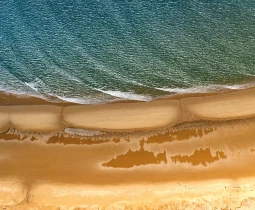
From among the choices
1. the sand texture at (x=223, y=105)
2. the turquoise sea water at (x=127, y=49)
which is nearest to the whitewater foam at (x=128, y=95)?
the turquoise sea water at (x=127, y=49)

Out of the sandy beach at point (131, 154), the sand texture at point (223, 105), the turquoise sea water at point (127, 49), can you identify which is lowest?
the sandy beach at point (131, 154)

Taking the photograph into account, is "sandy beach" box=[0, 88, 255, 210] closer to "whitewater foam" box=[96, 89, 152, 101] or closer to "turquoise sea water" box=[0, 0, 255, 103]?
"whitewater foam" box=[96, 89, 152, 101]

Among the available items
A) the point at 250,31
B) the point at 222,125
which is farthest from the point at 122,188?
the point at 250,31

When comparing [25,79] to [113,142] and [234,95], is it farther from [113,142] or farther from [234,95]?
[234,95]

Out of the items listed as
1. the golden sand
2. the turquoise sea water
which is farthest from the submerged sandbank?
the turquoise sea water

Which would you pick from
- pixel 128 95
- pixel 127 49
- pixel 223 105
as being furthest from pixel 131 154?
pixel 127 49

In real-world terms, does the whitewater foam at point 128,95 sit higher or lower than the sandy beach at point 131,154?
higher

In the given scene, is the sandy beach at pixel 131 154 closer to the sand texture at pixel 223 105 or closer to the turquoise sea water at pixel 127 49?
the sand texture at pixel 223 105
